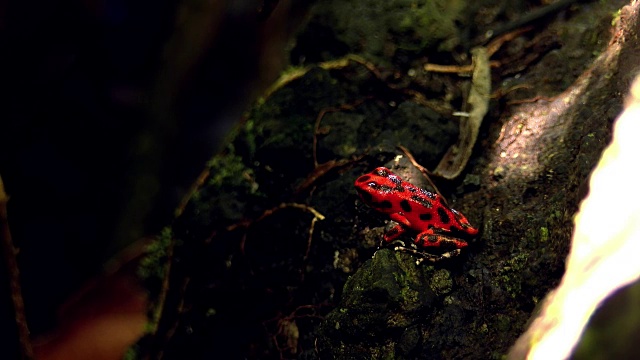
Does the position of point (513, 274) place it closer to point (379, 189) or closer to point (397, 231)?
point (397, 231)

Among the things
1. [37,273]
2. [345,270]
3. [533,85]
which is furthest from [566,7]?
[37,273]

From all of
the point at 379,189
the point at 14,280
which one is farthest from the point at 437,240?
the point at 14,280

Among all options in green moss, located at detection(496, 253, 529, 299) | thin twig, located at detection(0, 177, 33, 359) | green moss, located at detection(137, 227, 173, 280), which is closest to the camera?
green moss, located at detection(496, 253, 529, 299)

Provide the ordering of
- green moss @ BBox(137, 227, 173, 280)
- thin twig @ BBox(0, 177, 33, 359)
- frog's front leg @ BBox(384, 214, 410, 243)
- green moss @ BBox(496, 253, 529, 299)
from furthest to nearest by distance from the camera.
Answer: green moss @ BBox(137, 227, 173, 280) < thin twig @ BBox(0, 177, 33, 359) < frog's front leg @ BBox(384, 214, 410, 243) < green moss @ BBox(496, 253, 529, 299)

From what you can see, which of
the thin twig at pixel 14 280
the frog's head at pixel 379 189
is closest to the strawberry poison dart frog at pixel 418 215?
the frog's head at pixel 379 189

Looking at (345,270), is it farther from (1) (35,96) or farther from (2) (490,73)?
(1) (35,96)

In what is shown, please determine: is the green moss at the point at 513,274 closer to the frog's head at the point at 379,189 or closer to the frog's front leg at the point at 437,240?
the frog's front leg at the point at 437,240

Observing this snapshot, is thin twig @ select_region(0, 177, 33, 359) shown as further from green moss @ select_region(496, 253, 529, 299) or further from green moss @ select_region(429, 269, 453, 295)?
green moss @ select_region(496, 253, 529, 299)

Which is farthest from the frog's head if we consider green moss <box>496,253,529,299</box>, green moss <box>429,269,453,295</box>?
green moss <box>496,253,529,299</box>
